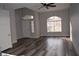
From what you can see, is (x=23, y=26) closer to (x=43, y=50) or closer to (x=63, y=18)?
(x=63, y=18)

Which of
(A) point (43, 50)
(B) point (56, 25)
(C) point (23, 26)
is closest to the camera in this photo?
(A) point (43, 50)

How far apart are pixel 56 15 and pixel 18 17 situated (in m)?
2.38

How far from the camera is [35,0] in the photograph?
1.15m

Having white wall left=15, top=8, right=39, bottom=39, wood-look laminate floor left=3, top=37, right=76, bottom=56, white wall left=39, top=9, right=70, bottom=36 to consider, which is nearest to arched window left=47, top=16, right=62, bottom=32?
white wall left=39, top=9, right=70, bottom=36

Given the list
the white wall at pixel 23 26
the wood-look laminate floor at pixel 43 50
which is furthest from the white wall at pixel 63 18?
the wood-look laminate floor at pixel 43 50

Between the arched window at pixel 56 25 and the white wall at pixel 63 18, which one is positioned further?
the white wall at pixel 63 18

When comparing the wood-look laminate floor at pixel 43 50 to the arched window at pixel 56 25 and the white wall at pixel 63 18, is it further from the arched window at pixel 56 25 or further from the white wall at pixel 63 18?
the white wall at pixel 63 18

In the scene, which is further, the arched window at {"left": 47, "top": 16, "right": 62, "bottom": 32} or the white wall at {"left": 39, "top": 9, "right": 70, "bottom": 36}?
the white wall at {"left": 39, "top": 9, "right": 70, "bottom": 36}

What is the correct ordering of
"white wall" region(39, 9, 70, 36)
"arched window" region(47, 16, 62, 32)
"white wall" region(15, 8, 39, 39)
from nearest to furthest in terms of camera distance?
1. "arched window" region(47, 16, 62, 32)
2. "white wall" region(15, 8, 39, 39)
3. "white wall" region(39, 9, 70, 36)

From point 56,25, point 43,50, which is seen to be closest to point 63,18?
point 56,25

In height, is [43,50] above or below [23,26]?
below

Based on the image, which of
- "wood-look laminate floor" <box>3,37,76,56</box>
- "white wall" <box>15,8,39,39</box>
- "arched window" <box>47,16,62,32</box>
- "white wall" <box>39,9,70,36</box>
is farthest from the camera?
"white wall" <box>39,9,70,36</box>

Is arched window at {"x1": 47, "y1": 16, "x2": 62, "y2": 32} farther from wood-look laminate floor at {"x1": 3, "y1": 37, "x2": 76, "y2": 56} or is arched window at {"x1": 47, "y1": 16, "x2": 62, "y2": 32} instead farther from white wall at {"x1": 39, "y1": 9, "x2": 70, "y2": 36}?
wood-look laminate floor at {"x1": 3, "y1": 37, "x2": 76, "y2": 56}

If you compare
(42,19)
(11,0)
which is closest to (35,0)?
(11,0)
